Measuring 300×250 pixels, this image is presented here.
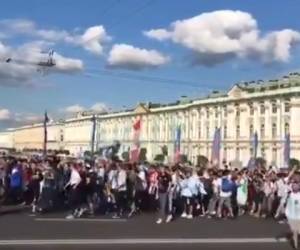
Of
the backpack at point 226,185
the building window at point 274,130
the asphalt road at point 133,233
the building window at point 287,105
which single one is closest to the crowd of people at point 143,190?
the backpack at point 226,185

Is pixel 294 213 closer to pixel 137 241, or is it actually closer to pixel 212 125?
pixel 137 241

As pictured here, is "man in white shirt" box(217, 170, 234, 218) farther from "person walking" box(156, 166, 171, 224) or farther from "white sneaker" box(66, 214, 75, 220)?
"white sneaker" box(66, 214, 75, 220)

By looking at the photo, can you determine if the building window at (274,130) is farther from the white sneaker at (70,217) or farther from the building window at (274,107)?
the white sneaker at (70,217)

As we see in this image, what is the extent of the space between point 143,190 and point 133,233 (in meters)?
5.46

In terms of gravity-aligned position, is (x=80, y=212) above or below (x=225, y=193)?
below

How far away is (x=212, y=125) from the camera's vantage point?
14962cm

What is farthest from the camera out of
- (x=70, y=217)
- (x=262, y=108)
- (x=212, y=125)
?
(x=212, y=125)

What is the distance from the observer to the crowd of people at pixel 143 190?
2028 cm

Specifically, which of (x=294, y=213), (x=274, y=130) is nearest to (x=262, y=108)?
(x=274, y=130)

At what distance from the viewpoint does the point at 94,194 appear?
66.8 feet

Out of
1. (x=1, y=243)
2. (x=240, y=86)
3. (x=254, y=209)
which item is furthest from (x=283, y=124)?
(x=1, y=243)

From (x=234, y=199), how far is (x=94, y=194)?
4678mm

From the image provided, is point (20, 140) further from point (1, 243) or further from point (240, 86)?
point (1, 243)

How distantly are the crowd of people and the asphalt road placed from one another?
0.84 m
